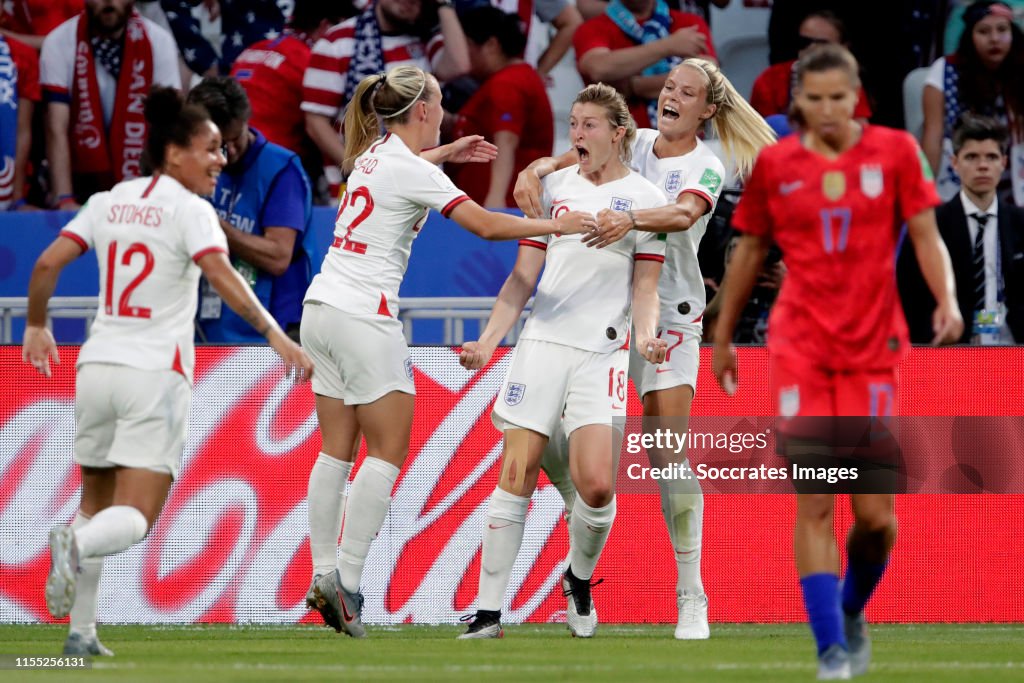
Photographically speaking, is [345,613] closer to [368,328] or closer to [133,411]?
[368,328]

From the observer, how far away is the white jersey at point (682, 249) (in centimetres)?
771

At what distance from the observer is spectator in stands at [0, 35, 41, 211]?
10.6 metres

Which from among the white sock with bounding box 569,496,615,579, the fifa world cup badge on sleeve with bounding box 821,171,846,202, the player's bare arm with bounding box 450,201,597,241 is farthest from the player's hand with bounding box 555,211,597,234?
the fifa world cup badge on sleeve with bounding box 821,171,846,202

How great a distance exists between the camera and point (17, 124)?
1066 cm

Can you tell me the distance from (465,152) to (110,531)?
8.92 feet

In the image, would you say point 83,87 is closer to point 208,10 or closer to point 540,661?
point 208,10

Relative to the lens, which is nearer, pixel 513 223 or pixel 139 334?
pixel 139 334

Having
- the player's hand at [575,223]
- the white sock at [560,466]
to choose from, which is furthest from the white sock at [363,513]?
the player's hand at [575,223]

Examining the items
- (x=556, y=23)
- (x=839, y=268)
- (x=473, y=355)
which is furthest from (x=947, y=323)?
(x=556, y=23)

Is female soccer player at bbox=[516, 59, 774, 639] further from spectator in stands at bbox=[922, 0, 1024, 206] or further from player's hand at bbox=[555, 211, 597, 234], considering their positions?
spectator in stands at bbox=[922, 0, 1024, 206]

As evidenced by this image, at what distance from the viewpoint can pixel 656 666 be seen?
6.02 meters

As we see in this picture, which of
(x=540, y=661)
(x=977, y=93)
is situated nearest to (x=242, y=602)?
(x=540, y=661)

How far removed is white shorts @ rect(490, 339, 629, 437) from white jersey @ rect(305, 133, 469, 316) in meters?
0.67

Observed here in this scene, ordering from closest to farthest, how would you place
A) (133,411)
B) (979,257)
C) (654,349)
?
(133,411), (654,349), (979,257)
